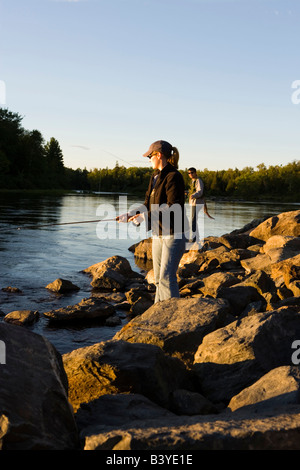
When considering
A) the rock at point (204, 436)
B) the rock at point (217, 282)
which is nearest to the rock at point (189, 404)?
the rock at point (204, 436)

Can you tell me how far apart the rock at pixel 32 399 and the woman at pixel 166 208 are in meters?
2.56

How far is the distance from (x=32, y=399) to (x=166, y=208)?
317cm

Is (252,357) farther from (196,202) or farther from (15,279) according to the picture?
(196,202)

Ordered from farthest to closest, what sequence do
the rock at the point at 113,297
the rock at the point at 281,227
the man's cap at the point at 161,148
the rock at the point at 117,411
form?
the rock at the point at 281,227
the rock at the point at 113,297
the man's cap at the point at 161,148
the rock at the point at 117,411

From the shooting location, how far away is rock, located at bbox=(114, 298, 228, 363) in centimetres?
516

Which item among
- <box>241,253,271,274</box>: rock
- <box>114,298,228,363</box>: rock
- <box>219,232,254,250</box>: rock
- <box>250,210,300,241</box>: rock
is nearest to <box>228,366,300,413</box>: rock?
<box>114,298,228,363</box>: rock

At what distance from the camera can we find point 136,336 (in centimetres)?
521

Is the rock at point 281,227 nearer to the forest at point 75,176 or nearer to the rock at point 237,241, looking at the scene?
the rock at point 237,241

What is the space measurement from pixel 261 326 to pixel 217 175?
504ft

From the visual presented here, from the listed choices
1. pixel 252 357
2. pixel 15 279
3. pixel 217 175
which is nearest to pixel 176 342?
pixel 252 357

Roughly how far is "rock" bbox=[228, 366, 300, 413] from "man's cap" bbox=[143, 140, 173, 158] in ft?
9.68

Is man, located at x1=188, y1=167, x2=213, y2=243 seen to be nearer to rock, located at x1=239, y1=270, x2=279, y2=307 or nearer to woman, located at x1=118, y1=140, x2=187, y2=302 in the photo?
rock, located at x1=239, y1=270, x2=279, y2=307

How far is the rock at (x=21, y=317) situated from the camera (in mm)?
7586

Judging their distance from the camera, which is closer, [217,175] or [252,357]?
[252,357]
